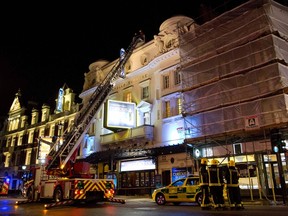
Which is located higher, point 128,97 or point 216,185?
point 128,97

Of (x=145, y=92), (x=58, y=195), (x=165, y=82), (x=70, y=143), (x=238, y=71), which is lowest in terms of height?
(x=58, y=195)

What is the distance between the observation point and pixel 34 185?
19391mm

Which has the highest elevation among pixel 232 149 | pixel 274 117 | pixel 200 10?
pixel 200 10

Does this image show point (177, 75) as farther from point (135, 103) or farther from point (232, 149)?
point (232, 149)

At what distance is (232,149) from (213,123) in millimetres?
2283

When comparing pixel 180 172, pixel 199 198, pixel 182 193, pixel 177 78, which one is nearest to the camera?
pixel 199 198

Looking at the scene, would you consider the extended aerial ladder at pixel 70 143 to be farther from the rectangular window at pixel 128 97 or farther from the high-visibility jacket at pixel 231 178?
the high-visibility jacket at pixel 231 178

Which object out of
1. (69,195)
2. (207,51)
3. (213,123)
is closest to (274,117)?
(213,123)

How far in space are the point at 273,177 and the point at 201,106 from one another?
255 inches

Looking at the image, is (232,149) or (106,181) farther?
(232,149)

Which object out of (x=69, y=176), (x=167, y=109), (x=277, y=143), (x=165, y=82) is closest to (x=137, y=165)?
(x=167, y=109)

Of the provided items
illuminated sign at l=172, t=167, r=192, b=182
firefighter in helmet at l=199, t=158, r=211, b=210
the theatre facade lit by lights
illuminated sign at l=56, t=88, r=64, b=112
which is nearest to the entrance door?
the theatre facade lit by lights

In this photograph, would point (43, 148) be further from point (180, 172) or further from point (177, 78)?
point (177, 78)

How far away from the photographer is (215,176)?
464 inches
